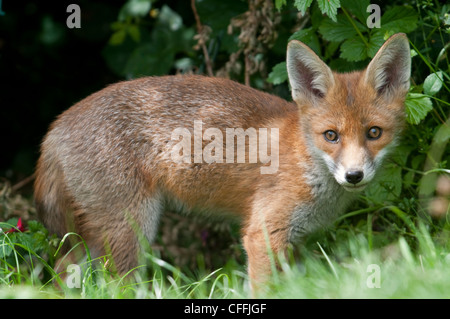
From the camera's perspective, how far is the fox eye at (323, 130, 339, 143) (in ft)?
12.2

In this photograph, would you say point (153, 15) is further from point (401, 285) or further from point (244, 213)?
point (401, 285)

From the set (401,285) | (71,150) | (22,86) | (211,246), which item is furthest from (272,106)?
(22,86)

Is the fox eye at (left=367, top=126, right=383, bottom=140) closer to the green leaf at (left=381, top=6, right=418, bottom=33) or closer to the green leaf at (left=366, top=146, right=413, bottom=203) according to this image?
the green leaf at (left=366, top=146, right=413, bottom=203)

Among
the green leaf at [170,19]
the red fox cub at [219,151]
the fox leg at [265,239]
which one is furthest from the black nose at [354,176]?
the green leaf at [170,19]

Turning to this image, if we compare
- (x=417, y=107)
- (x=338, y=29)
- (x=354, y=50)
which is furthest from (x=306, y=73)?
(x=417, y=107)

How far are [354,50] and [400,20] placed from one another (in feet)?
1.36

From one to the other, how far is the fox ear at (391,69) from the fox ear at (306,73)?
11.1 inches

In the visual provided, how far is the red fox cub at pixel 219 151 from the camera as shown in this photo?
3783 millimetres

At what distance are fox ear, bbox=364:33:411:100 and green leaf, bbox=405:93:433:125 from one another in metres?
0.16

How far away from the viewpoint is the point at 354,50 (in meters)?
4.24

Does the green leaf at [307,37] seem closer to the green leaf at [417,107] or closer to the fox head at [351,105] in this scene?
the fox head at [351,105]

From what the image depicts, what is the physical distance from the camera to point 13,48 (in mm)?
6711

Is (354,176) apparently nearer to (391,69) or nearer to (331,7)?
(391,69)
